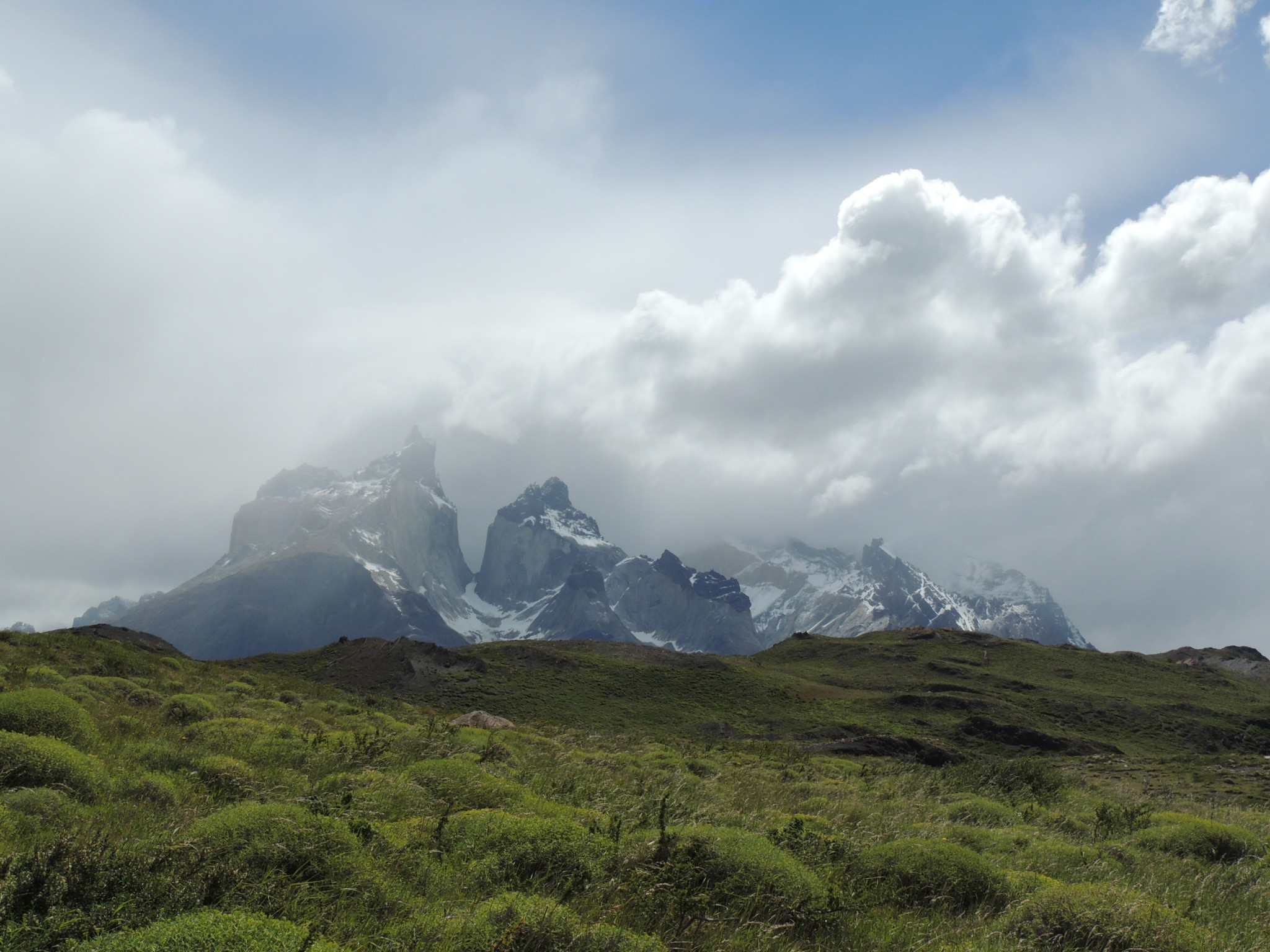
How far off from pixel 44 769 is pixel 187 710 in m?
8.84

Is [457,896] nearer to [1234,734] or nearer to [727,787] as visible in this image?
[727,787]

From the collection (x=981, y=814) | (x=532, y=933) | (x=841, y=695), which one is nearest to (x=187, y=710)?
(x=532, y=933)

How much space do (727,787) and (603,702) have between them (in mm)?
57713

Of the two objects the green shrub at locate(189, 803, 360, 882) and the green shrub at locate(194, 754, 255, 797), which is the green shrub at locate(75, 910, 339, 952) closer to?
the green shrub at locate(189, 803, 360, 882)

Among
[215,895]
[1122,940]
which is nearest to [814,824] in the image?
[1122,940]

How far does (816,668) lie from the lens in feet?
365

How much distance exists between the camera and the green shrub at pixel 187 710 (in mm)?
14953

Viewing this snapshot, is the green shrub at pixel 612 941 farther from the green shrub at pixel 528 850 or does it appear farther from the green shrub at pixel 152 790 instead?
the green shrub at pixel 152 790

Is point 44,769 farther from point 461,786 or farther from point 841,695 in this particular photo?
point 841,695

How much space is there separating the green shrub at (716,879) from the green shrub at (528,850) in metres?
0.44

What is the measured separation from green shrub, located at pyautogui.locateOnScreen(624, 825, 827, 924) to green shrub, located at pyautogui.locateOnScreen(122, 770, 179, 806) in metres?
5.02

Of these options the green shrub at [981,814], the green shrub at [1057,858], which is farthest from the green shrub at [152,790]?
the green shrub at [981,814]

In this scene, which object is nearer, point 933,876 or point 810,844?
point 933,876

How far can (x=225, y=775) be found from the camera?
29.4 feet
